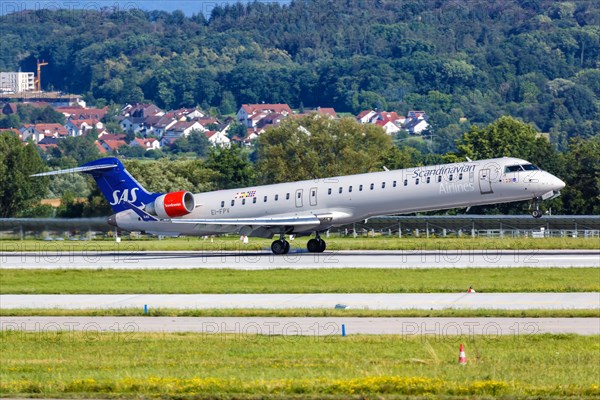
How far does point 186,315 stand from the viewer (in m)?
31.8

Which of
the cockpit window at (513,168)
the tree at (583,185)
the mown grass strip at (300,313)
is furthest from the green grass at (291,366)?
the tree at (583,185)

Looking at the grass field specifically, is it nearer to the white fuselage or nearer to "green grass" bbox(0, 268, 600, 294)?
the white fuselage

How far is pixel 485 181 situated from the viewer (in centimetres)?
4947

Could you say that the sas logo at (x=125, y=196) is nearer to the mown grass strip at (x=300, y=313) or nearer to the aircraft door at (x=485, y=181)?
the aircraft door at (x=485, y=181)

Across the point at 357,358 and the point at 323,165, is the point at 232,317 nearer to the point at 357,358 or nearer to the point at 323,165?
the point at 357,358

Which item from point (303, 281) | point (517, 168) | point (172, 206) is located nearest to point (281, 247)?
point (172, 206)

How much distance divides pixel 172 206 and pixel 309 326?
26.3m

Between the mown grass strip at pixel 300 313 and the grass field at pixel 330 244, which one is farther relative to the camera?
the grass field at pixel 330 244

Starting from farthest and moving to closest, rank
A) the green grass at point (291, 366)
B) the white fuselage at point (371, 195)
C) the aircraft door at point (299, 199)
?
the aircraft door at point (299, 199), the white fuselage at point (371, 195), the green grass at point (291, 366)

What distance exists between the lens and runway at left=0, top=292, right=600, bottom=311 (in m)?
32.3

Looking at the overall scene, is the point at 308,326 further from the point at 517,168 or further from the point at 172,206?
the point at 172,206

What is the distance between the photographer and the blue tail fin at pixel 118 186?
183ft

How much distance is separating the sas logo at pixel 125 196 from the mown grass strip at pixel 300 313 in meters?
22.2

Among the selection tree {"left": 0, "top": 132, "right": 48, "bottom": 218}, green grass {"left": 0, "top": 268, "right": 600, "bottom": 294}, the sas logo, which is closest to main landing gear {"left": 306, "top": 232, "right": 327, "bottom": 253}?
the sas logo
